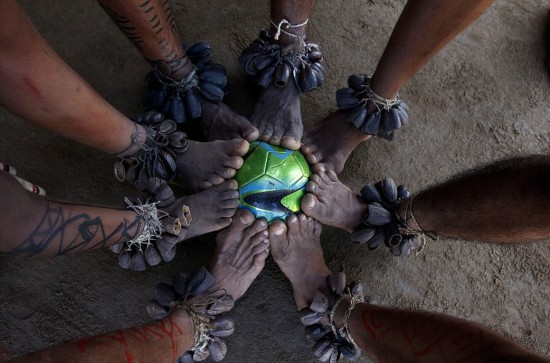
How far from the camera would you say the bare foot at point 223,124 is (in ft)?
5.48

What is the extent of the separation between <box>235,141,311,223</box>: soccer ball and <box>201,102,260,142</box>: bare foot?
0.08 meters

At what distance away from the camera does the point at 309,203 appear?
1.59 m

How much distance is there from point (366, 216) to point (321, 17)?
3.19 feet

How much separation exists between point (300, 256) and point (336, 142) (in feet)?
1.41

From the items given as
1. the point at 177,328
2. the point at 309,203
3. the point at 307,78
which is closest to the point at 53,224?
the point at 177,328

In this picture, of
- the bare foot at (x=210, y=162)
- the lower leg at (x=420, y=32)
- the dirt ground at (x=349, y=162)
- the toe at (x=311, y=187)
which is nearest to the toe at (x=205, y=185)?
the bare foot at (x=210, y=162)

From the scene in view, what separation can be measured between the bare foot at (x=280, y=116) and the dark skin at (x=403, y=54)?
0.07 meters

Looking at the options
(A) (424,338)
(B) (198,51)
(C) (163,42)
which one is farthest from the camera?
(B) (198,51)

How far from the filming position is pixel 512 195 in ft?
3.90

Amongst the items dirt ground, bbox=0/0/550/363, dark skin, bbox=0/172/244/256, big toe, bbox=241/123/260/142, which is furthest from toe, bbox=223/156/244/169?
dirt ground, bbox=0/0/550/363

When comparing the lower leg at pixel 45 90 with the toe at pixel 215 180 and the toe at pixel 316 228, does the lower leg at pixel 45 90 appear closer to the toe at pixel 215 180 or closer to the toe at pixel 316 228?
the toe at pixel 215 180

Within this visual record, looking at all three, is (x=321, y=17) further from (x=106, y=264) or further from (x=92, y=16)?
(x=106, y=264)

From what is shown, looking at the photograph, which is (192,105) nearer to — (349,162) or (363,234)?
(349,162)

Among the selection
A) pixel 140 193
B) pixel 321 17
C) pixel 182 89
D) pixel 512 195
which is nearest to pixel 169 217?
pixel 140 193
